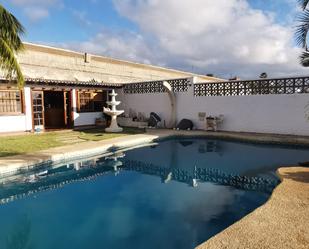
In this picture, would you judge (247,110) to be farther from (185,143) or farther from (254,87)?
(185,143)

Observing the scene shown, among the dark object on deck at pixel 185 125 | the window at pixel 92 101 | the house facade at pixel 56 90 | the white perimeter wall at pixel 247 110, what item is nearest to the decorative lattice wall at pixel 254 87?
the white perimeter wall at pixel 247 110

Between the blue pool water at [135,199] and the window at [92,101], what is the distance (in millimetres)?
7952

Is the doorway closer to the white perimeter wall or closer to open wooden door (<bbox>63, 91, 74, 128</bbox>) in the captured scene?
open wooden door (<bbox>63, 91, 74, 128</bbox>)

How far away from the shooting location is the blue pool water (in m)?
4.14

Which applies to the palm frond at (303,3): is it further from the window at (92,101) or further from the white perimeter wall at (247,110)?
the window at (92,101)

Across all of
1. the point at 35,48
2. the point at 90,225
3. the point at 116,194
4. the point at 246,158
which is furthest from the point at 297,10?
the point at 35,48

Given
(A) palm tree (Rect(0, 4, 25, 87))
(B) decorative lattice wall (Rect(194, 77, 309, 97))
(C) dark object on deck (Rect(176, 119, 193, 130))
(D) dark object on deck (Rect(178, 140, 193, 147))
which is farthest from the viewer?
(C) dark object on deck (Rect(176, 119, 193, 130))

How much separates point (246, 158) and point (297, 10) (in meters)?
4.93

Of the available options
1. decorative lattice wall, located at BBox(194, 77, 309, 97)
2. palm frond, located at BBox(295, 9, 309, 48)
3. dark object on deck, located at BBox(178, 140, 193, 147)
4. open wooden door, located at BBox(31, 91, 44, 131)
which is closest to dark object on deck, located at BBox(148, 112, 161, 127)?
decorative lattice wall, located at BBox(194, 77, 309, 97)

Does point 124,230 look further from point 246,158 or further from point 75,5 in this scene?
point 75,5

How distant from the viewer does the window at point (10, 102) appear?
1284cm

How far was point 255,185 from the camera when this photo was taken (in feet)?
20.6

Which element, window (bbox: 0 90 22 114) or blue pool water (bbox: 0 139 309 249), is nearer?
blue pool water (bbox: 0 139 309 249)

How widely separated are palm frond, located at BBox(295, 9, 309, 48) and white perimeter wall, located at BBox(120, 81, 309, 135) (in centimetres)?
553
